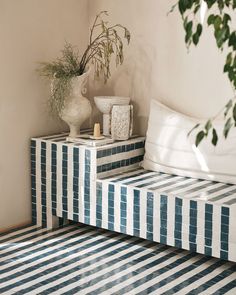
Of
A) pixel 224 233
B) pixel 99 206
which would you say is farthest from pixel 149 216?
pixel 224 233

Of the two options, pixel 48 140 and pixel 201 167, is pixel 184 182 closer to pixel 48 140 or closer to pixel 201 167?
pixel 201 167

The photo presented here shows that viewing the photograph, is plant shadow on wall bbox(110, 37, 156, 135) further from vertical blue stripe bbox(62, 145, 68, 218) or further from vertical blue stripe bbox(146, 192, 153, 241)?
vertical blue stripe bbox(146, 192, 153, 241)

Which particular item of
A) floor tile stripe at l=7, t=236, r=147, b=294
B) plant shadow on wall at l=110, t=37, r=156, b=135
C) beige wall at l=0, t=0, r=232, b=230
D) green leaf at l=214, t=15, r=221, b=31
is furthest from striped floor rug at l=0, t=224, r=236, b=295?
green leaf at l=214, t=15, r=221, b=31

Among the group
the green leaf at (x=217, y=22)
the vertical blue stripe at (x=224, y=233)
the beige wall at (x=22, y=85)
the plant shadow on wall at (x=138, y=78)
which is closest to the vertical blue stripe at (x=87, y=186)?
the beige wall at (x=22, y=85)

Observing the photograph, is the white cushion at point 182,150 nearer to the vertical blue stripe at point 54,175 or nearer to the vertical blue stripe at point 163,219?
the vertical blue stripe at point 163,219

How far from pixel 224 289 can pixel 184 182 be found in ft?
2.65

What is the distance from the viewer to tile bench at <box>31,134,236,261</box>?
3311mm

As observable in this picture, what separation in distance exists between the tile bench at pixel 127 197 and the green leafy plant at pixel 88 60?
1.12ft

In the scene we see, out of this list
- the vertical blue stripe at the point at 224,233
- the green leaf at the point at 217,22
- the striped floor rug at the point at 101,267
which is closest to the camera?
the green leaf at the point at 217,22

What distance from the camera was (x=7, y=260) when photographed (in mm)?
3479

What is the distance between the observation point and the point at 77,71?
4.01 meters

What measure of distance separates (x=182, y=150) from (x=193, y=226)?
59 centimetres

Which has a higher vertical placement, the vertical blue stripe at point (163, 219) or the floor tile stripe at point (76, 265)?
the vertical blue stripe at point (163, 219)

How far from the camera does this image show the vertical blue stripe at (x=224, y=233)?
127 inches
